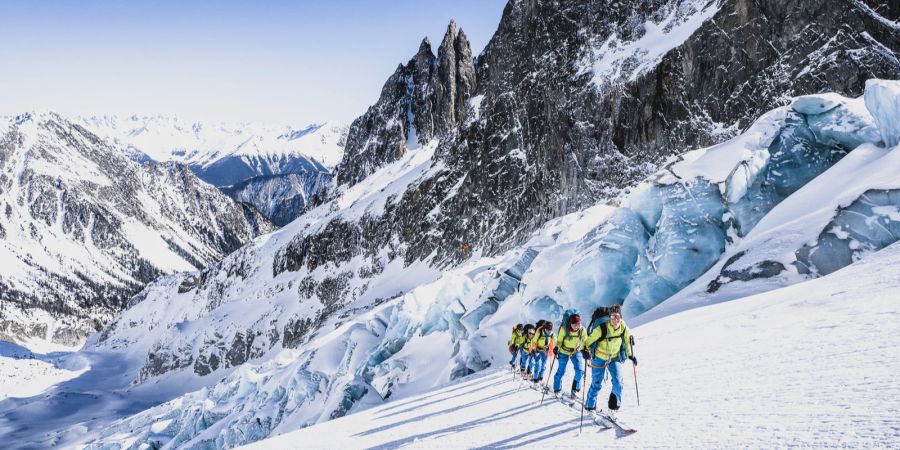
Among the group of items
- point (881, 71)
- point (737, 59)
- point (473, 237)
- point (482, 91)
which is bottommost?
point (473, 237)

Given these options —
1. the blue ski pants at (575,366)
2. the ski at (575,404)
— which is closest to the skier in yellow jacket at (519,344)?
the ski at (575,404)

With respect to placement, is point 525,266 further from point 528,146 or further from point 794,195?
point 528,146

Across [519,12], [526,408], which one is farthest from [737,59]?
[526,408]

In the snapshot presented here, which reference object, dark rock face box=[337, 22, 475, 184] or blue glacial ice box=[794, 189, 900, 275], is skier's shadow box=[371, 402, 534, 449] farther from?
dark rock face box=[337, 22, 475, 184]

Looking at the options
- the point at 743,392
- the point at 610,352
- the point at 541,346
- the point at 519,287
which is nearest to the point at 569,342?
the point at 610,352

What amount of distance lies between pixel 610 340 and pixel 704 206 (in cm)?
1503

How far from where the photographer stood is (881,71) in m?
42.3

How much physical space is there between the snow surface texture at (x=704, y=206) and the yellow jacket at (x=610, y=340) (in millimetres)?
13693

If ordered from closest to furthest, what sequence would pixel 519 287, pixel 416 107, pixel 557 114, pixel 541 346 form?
pixel 541 346 < pixel 519 287 < pixel 557 114 < pixel 416 107

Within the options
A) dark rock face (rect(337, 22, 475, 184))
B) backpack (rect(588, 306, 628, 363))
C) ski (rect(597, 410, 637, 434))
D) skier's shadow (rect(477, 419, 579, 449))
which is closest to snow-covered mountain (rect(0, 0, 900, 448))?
dark rock face (rect(337, 22, 475, 184))

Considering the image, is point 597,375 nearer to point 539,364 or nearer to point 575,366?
point 575,366

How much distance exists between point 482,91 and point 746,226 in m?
79.2

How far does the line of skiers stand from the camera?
10195 millimetres

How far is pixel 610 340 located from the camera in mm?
10242
